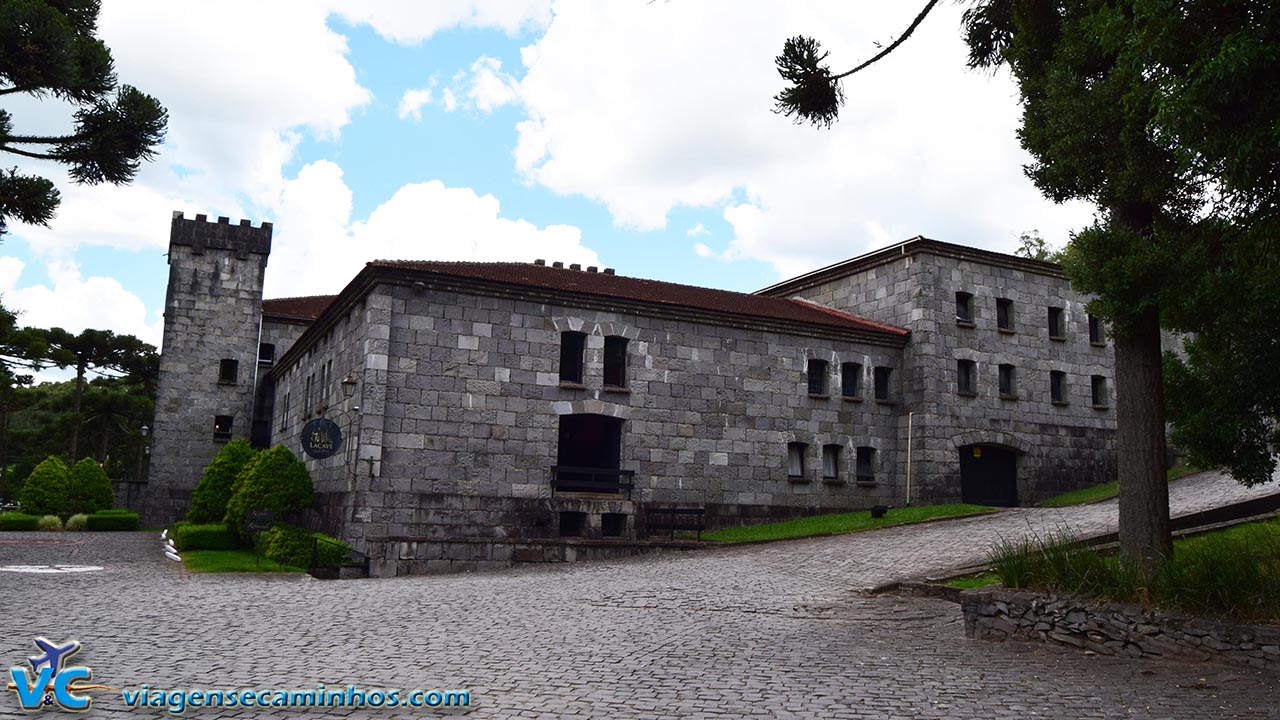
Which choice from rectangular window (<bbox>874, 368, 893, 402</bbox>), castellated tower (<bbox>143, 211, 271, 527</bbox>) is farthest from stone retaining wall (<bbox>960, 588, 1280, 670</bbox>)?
castellated tower (<bbox>143, 211, 271, 527</bbox>)

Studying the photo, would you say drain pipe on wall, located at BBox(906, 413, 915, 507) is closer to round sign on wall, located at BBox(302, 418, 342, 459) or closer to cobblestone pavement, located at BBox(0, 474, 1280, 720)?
cobblestone pavement, located at BBox(0, 474, 1280, 720)

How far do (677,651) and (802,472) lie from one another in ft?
56.7

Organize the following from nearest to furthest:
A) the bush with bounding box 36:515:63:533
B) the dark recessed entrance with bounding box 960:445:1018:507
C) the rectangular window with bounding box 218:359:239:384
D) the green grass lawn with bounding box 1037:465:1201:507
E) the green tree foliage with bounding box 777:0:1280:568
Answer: the green tree foliage with bounding box 777:0:1280:568 → the green grass lawn with bounding box 1037:465:1201:507 → the dark recessed entrance with bounding box 960:445:1018:507 → the bush with bounding box 36:515:63:533 → the rectangular window with bounding box 218:359:239:384

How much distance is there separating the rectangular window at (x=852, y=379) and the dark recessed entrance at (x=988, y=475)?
12.2 feet

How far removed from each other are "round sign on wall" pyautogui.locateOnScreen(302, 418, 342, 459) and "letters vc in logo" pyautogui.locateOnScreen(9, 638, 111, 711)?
12.9 metres

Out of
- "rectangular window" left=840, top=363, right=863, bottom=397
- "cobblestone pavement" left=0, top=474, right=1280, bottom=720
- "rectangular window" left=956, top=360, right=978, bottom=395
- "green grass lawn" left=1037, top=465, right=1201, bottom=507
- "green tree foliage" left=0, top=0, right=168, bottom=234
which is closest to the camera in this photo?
"cobblestone pavement" left=0, top=474, right=1280, bottom=720

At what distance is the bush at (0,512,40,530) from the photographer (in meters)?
32.7

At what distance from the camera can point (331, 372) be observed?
26.0m

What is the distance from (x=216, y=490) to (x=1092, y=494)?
1012 inches

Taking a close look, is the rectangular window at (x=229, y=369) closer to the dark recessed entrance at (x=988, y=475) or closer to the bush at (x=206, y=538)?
the bush at (x=206, y=538)

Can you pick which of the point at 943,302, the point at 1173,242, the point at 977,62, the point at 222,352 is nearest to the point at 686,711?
the point at 1173,242

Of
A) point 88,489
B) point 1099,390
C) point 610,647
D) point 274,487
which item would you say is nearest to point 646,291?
point 274,487

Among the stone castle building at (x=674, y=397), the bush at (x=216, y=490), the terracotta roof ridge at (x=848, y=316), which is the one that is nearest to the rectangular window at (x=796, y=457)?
the stone castle building at (x=674, y=397)

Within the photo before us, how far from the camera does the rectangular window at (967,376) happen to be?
95.7ft
